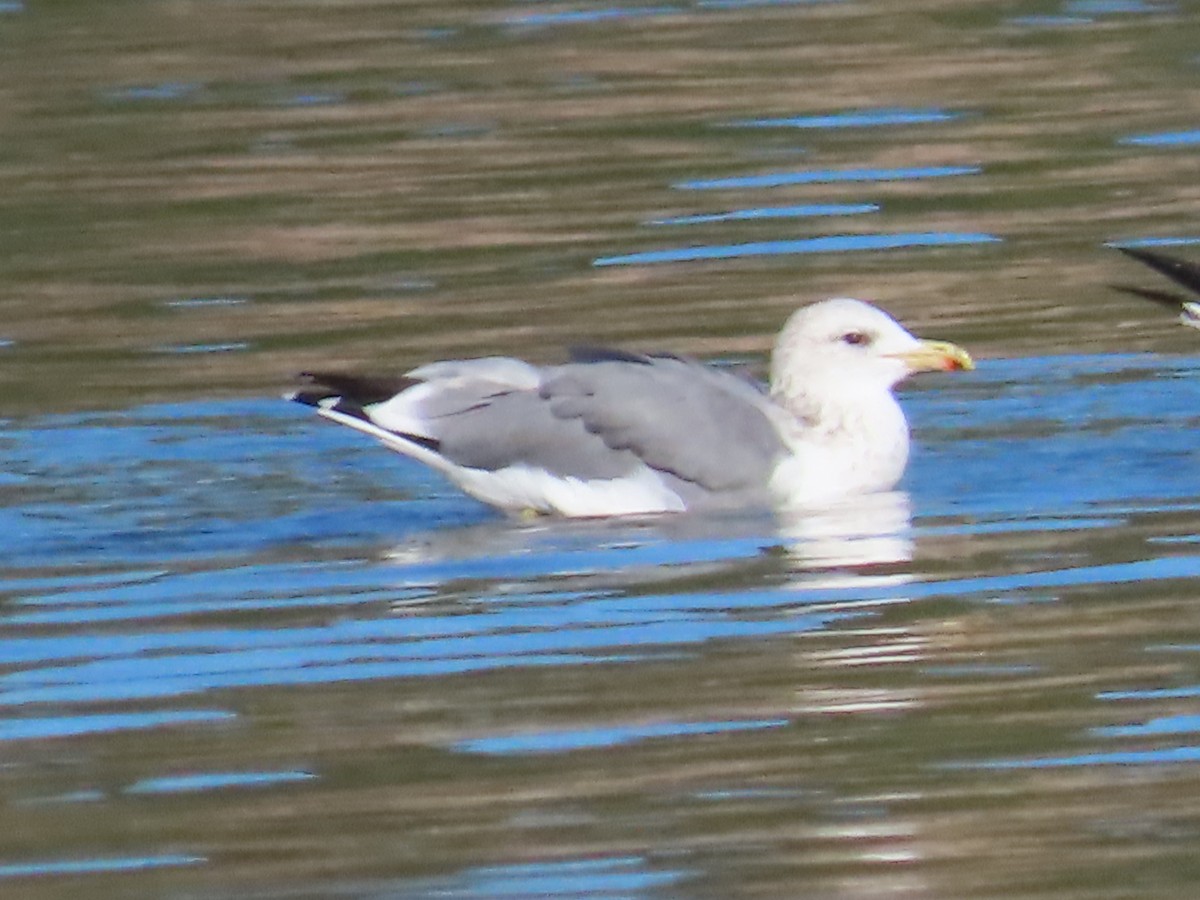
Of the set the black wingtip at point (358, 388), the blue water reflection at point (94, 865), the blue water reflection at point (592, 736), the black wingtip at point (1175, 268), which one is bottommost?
the blue water reflection at point (592, 736)

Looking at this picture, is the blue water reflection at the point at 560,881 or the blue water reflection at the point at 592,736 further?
the blue water reflection at the point at 592,736

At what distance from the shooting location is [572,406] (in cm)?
1134

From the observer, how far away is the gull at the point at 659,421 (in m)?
11.2

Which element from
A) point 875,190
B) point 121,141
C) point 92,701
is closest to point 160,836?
point 92,701

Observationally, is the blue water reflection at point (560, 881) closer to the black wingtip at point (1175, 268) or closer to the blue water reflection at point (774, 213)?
the black wingtip at point (1175, 268)

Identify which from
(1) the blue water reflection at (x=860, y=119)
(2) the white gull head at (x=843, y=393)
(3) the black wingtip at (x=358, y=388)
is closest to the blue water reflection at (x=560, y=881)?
(2) the white gull head at (x=843, y=393)

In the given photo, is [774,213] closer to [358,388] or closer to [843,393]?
[843,393]

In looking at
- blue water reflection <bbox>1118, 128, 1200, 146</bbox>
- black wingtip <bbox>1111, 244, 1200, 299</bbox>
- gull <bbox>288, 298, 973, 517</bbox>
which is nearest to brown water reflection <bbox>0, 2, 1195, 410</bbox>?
blue water reflection <bbox>1118, 128, 1200, 146</bbox>

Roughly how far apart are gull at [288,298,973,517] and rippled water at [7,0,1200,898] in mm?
210

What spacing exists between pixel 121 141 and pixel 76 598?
8.41m

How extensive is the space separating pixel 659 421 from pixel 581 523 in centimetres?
41

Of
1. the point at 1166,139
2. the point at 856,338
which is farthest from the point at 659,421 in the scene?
the point at 1166,139

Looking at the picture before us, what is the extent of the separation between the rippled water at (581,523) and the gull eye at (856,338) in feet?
1.56

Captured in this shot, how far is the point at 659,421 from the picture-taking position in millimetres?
11195
